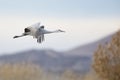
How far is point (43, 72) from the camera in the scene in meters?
10.5

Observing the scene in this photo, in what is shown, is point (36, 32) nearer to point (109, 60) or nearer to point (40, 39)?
point (40, 39)

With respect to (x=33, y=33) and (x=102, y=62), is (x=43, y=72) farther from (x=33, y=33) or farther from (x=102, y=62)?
(x=33, y=33)

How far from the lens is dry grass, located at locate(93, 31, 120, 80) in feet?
23.7

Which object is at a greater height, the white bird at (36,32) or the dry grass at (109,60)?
the white bird at (36,32)

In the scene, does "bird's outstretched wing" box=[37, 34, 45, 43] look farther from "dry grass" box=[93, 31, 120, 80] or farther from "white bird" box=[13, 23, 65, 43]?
"dry grass" box=[93, 31, 120, 80]

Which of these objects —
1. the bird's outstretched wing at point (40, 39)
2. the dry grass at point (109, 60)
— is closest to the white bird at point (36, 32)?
the bird's outstretched wing at point (40, 39)

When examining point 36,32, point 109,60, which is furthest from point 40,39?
point 109,60

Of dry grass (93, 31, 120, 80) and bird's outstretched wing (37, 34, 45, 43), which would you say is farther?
dry grass (93, 31, 120, 80)

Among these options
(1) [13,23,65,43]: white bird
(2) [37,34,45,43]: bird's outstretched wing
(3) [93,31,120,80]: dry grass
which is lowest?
(3) [93,31,120,80]: dry grass

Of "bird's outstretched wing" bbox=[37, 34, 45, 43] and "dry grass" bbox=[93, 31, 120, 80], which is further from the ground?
"bird's outstretched wing" bbox=[37, 34, 45, 43]

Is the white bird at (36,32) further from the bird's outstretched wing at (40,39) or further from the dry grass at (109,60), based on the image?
the dry grass at (109,60)

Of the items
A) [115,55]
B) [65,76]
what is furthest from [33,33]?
[65,76]

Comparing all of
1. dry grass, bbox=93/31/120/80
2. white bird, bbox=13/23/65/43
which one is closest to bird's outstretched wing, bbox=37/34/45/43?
white bird, bbox=13/23/65/43

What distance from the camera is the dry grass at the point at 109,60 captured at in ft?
23.7
